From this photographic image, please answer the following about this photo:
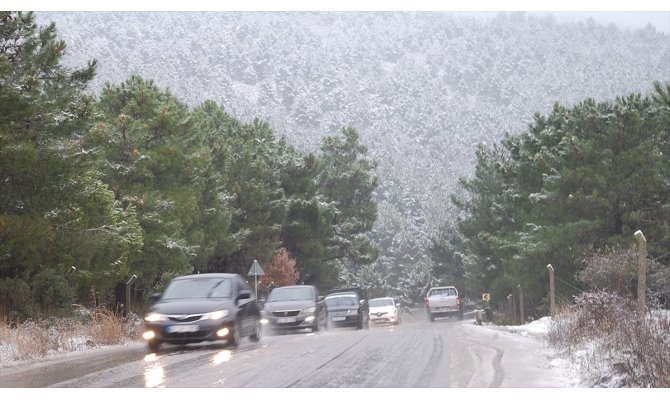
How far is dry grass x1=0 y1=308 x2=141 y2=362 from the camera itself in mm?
15477

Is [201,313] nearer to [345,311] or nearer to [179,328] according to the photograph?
[179,328]

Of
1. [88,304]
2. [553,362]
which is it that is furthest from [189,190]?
[553,362]

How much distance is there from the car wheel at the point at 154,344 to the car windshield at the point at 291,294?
37.9 feet

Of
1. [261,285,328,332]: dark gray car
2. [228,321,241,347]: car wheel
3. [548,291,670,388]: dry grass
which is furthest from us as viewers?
[261,285,328,332]: dark gray car

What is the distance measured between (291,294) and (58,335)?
467 inches

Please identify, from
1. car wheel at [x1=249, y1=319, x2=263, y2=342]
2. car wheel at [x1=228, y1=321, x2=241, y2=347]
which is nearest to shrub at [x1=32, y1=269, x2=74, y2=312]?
car wheel at [x1=249, y1=319, x2=263, y2=342]

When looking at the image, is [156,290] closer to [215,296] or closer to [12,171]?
[12,171]

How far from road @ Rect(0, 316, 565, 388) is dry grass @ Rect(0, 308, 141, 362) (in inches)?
29.3

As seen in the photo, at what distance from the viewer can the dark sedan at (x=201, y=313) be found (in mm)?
16828

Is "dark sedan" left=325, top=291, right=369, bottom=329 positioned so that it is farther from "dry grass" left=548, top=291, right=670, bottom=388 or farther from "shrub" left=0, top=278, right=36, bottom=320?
"dry grass" left=548, top=291, right=670, bottom=388

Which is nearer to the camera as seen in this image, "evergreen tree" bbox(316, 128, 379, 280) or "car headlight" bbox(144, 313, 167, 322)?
"car headlight" bbox(144, 313, 167, 322)

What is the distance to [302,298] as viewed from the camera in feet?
92.9

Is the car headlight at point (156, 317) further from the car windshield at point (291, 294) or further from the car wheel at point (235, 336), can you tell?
the car windshield at point (291, 294)

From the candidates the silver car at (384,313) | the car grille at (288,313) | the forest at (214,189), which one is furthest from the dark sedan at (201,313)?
the silver car at (384,313)
